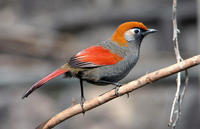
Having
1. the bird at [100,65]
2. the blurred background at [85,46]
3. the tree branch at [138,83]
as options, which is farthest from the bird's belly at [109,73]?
the blurred background at [85,46]

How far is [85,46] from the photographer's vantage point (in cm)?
985

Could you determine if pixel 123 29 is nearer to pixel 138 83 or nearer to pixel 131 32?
pixel 131 32

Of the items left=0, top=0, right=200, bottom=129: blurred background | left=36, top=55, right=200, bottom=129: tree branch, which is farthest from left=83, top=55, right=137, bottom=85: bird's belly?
left=0, top=0, right=200, bottom=129: blurred background

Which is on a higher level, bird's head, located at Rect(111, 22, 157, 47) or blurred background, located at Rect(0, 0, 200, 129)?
bird's head, located at Rect(111, 22, 157, 47)

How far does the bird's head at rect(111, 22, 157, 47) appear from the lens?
451cm

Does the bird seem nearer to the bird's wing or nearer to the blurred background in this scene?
the bird's wing

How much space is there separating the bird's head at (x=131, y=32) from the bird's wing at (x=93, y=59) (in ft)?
1.21

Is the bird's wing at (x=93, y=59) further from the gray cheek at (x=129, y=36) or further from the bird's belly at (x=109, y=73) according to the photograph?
the gray cheek at (x=129, y=36)

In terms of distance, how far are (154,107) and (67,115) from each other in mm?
6355

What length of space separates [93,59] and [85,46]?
566 cm

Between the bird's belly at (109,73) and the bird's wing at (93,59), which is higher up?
the bird's wing at (93,59)

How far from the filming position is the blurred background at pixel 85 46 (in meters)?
8.57

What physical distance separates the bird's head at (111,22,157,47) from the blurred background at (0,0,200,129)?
3.07 meters

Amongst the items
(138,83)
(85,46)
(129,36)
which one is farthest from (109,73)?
(85,46)
